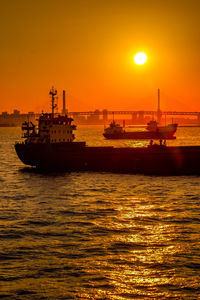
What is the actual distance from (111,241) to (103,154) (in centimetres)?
4350

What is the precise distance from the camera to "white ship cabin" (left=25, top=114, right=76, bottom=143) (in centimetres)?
7056

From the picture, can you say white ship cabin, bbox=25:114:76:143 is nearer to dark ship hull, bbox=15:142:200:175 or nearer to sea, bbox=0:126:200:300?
dark ship hull, bbox=15:142:200:175

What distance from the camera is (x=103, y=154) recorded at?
66.0 m

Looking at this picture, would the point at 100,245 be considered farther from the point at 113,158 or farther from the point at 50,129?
the point at 50,129

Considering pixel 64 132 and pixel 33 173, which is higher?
pixel 64 132

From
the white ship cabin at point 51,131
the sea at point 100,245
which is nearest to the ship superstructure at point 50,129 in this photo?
the white ship cabin at point 51,131

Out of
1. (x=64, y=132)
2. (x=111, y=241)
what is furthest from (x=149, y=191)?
(x=64, y=132)

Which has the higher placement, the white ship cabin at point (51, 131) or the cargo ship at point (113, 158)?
the white ship cabin at point (51, 131)

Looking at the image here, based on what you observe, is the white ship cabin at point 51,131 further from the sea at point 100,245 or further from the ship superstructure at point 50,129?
→ the sea at point 100,245

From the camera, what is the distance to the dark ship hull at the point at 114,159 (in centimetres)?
6481

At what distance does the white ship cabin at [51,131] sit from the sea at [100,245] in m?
28.8

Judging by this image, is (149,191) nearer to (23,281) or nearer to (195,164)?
(195,164)

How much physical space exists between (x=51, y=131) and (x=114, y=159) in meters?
14.2

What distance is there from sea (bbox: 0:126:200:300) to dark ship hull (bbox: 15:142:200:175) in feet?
73.6
